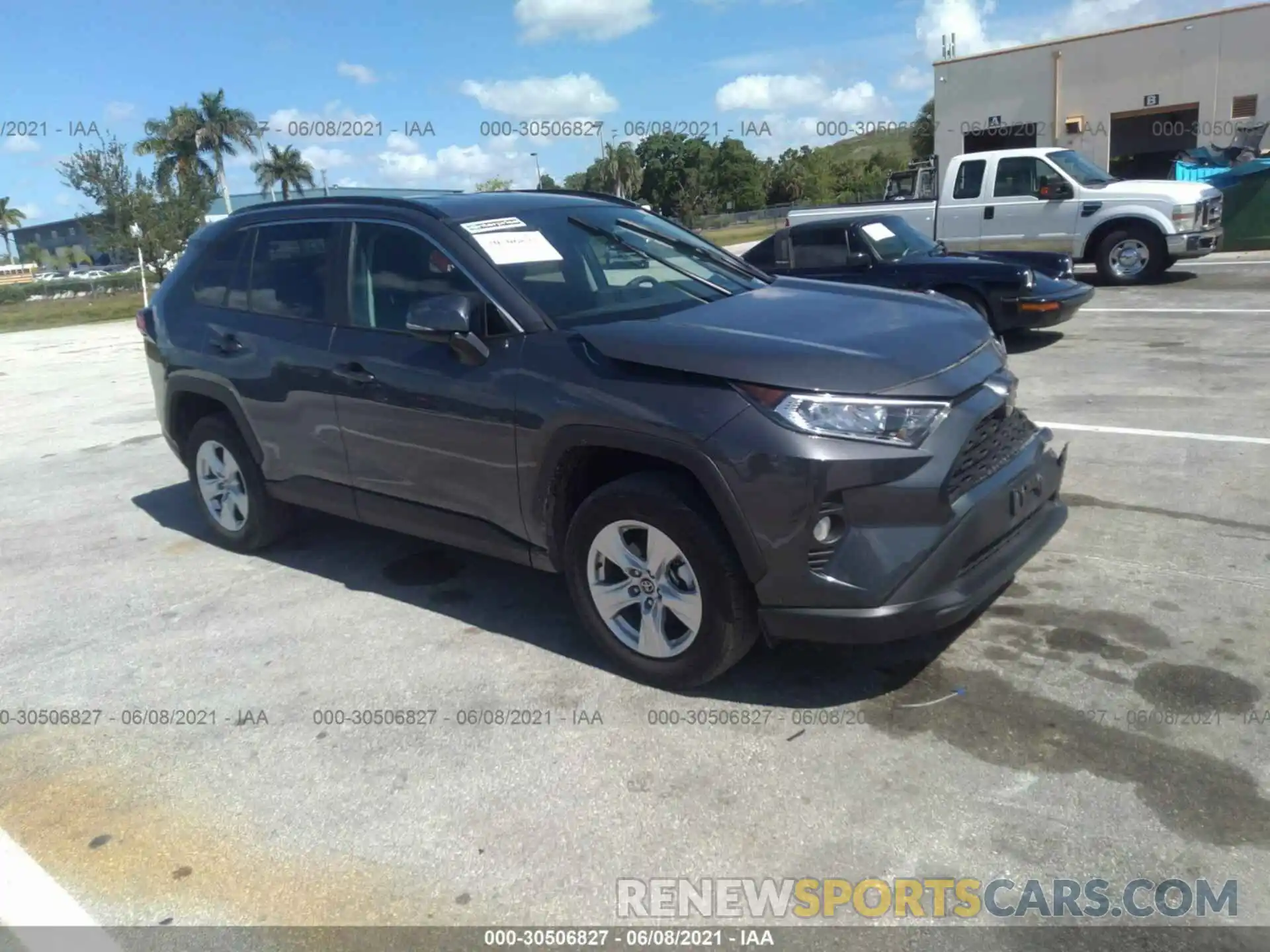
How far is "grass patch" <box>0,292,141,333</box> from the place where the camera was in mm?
29562

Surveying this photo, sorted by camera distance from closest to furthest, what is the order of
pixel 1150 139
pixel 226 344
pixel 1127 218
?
pixel 226 344 < pixel 1127 218 < pixel 1150 139

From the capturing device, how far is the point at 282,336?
488 cm

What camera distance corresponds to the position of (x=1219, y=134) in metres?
29.7

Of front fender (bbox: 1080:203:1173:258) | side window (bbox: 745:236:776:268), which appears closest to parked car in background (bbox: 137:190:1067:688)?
side window (bbox: 745:236:776:268)

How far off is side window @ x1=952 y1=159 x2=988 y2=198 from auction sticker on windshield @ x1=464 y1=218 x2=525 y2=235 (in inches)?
448

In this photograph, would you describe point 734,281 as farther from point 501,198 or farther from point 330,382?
point 330,382

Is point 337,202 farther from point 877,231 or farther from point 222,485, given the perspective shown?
point 877,231

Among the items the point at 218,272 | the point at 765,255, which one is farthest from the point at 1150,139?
the point at 218,272

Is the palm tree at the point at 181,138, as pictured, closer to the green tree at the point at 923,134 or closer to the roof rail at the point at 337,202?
the green tree at the point at 923,134

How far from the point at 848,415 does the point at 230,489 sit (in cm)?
376

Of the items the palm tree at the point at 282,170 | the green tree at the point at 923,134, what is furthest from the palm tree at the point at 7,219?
the green tree at the point at 923,134

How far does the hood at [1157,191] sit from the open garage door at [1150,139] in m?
18.9

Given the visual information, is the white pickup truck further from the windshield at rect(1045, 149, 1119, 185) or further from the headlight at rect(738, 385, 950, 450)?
the headlight at rect(738, 385, 950, 450)

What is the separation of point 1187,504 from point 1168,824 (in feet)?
9.57
